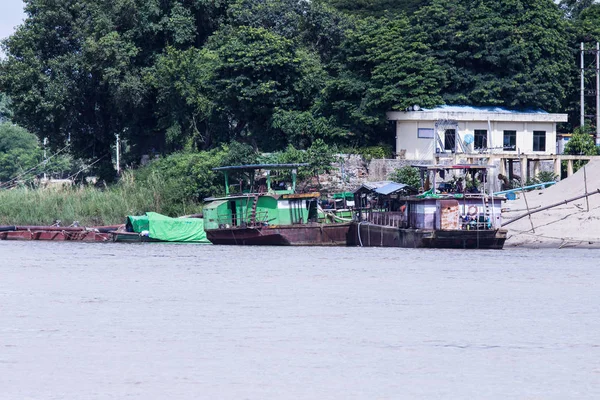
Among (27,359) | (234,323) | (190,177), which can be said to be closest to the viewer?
(27,359)

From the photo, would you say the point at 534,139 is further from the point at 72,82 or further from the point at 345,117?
the point at 72,82

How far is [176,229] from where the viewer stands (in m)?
43.0

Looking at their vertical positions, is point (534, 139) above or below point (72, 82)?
below

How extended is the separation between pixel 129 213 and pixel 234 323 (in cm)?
2986

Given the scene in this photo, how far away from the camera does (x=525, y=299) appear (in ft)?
72.8

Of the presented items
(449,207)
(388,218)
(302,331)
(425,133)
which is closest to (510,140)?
(425,133)

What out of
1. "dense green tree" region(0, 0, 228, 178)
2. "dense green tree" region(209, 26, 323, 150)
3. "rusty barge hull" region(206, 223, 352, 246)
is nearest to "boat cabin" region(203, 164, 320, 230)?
"rusty barge hull" region(206, 223, 352, 246)

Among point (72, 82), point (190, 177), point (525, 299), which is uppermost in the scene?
point (72, 82)

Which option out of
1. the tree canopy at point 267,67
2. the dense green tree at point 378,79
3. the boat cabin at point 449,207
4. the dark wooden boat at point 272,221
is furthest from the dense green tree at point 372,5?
the dark wooden boat at point 272,221

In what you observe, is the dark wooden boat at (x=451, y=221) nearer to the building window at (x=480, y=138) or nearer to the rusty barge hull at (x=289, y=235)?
the rusty barge hull at (x=289, y=235)

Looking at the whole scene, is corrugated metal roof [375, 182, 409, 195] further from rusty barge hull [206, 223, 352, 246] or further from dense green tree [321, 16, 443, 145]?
dense green tree [321, 16, 443, 145]

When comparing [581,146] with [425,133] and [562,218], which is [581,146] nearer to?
[425,133]

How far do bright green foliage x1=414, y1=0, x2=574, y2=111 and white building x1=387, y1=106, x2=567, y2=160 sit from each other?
90cm

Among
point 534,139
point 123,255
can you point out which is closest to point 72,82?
point 123,255
